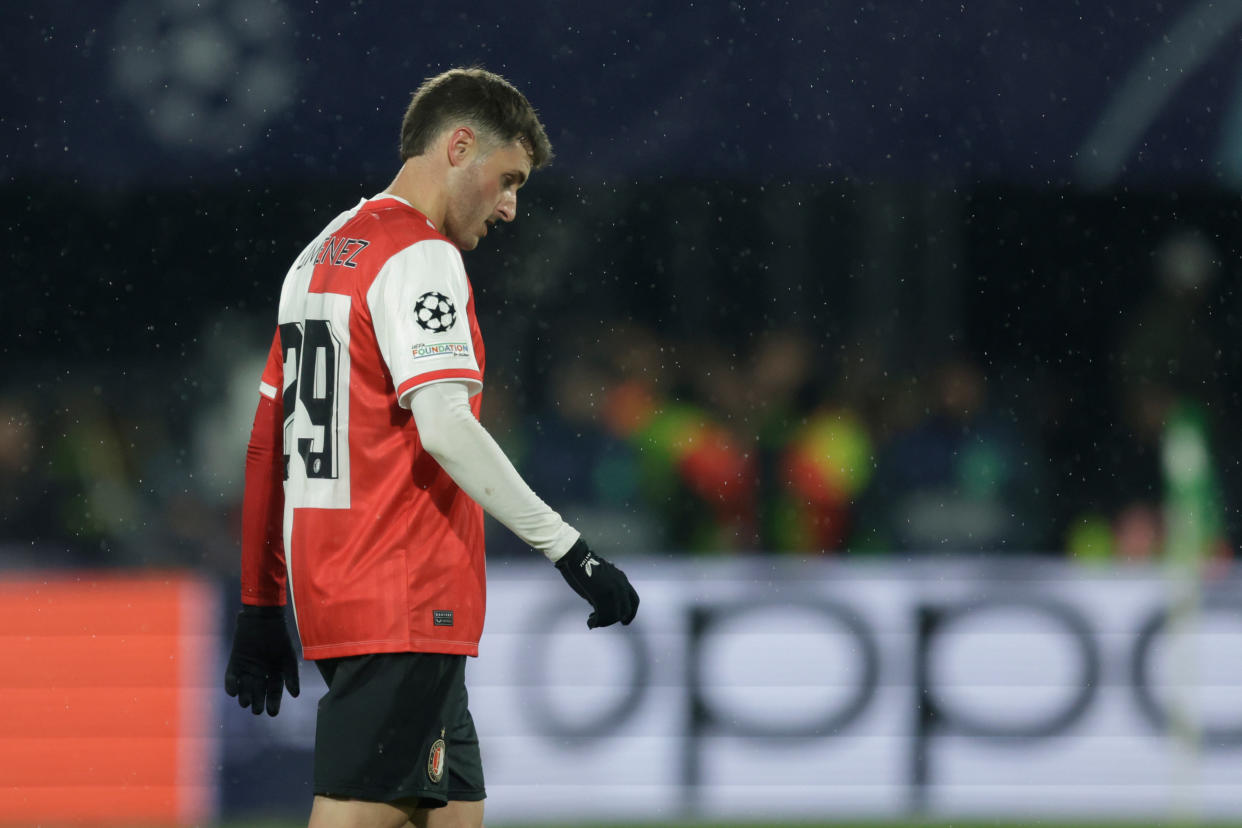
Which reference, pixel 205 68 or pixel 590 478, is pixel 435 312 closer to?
pixel 590 478

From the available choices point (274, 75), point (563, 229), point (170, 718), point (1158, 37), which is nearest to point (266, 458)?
point (170, 718)

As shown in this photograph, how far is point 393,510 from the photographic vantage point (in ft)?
9.18

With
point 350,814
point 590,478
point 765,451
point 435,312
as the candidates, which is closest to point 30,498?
point 590,478

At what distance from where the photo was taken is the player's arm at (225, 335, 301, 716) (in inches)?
120

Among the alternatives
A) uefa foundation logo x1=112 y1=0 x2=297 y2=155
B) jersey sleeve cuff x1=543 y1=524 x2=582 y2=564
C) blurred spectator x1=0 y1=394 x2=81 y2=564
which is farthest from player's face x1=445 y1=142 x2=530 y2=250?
uefa foundation logo x1=112 y1=0 x2=297 y2=155

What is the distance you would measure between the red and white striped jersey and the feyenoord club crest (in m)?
0.16

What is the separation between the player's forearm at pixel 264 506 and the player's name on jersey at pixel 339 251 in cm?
30

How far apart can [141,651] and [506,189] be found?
3647mm

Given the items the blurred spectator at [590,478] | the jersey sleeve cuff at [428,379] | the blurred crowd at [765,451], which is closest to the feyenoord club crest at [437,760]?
the jersey sleeve cuff at [428,379]

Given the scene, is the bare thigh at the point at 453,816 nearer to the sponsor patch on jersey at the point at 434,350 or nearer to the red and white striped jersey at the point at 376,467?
the red and white striped jersey at the point at 376,467

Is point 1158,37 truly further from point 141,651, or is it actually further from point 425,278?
point 425,278

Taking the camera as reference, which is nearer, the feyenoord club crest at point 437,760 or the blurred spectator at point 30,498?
the feyenoord club crest at point 437,760

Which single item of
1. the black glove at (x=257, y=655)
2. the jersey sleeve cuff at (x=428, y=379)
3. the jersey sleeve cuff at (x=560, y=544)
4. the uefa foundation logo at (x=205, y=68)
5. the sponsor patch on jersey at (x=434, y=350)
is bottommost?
the black glove at (x=257, y=655)

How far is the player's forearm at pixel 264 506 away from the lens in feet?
9.96
